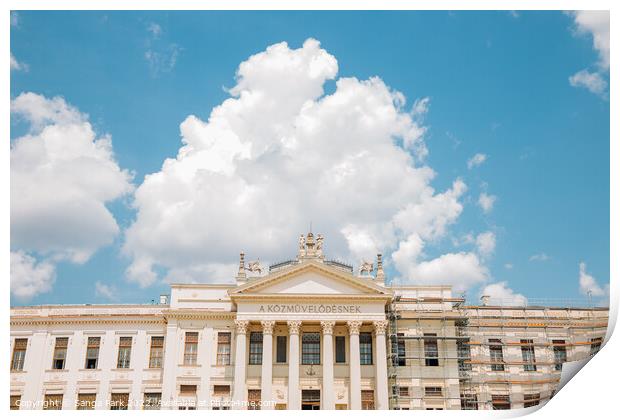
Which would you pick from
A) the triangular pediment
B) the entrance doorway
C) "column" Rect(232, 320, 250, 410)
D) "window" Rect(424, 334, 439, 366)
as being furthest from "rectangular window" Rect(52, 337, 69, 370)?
"window" Rect(424, 334, 439, 366)

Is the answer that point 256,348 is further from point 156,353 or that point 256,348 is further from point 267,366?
point 156,353

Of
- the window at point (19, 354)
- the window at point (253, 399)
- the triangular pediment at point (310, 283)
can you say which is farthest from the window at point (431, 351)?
the window at point (19, 354)

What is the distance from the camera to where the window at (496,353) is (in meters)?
37.4

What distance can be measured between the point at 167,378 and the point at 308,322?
28.7 ft

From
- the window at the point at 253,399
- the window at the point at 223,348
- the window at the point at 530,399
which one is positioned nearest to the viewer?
the window at the point at 530,399

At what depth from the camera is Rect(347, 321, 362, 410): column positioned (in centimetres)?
3491

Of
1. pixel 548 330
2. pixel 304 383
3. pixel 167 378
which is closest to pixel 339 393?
pixel 304 383

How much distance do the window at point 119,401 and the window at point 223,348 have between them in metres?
5.72

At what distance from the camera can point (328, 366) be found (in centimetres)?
3544

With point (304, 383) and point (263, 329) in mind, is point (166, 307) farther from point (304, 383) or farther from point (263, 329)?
point (304, 383)

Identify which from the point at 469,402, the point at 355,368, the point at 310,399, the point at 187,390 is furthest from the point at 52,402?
the point at 469,402

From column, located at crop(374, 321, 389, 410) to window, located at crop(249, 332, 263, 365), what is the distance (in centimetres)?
672

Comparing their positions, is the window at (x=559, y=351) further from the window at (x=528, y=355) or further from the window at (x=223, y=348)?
the window at (x=223, y=348)

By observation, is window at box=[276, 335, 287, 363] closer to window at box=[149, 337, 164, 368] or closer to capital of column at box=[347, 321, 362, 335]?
capital of column at box=[347, 321, 362, 335]
